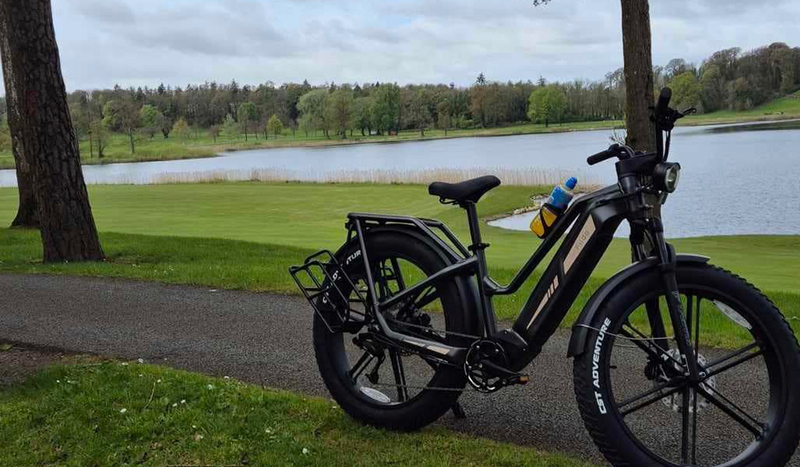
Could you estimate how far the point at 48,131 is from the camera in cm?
946

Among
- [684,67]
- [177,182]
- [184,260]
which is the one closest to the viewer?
[184,260]

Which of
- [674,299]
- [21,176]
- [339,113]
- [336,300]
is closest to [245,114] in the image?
[339,113]

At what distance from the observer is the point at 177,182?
4791cm

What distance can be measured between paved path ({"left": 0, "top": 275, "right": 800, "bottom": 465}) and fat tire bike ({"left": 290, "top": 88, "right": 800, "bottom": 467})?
0.43 m

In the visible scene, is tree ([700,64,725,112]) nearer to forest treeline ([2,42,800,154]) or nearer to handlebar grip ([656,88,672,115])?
forest treeline ([2,42,800,154])

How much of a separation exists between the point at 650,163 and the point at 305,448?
2.18 m

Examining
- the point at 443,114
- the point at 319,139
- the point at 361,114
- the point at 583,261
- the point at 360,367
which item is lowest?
the point at 360,367

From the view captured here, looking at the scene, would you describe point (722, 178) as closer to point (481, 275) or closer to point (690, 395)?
point (481, 275)

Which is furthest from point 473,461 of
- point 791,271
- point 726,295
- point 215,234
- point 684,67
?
point 684,67

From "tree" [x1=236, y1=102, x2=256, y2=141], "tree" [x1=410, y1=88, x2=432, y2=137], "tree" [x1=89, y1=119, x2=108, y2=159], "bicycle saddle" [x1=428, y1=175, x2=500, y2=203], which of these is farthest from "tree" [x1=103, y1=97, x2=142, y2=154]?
"bicycle saddle" [x1=428, y1=175, x2=500, y2=203]

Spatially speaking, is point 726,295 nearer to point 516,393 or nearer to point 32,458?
point 516,393

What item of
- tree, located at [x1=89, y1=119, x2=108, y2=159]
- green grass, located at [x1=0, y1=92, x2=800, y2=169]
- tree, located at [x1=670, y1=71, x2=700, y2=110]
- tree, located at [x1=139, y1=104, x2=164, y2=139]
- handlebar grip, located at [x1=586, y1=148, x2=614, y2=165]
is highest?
tree, located at [x1=139, y1=104, x2=164, y2=139]

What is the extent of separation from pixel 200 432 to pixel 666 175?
270 centimetres

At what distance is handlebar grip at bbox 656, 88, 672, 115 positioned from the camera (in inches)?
113
